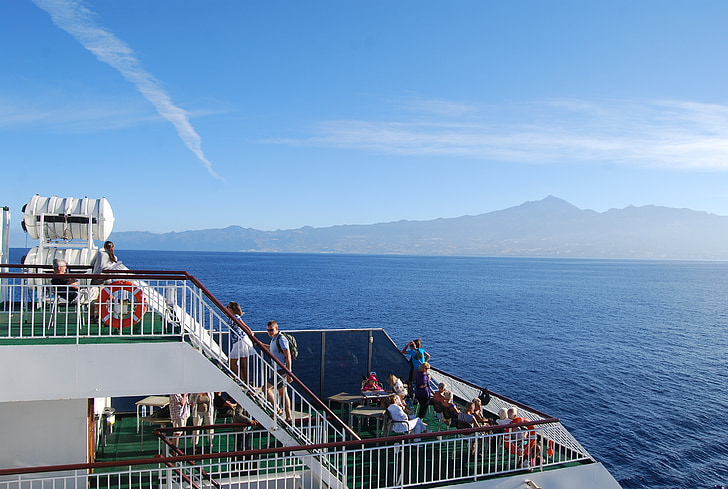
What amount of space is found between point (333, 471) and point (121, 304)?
13.5 ft

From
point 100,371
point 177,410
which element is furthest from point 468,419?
point 100,371

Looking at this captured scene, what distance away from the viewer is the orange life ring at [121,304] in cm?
770

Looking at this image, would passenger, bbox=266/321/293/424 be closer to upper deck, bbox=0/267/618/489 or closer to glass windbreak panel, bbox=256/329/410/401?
upper deck, bbox=0/267/618/489

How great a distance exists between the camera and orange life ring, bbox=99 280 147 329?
25.3 ft

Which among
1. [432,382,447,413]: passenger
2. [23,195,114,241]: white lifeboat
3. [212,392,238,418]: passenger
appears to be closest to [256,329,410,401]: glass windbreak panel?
[212,392,238,418]: passenger

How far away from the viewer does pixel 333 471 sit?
8375mm

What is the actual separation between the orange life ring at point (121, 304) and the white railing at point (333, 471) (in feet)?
6.64

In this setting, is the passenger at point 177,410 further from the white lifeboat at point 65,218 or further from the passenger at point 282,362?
the white lifeboat at point 65,218

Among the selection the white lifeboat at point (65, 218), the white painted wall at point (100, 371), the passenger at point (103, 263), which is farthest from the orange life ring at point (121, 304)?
the white lifeboat at point (65, 218)

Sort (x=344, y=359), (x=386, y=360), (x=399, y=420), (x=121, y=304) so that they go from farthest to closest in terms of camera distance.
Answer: (x=386, y=360) → (x=344, y=359) → (x=399, y=420) → (x=121, y=304)

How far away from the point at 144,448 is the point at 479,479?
6.19 m

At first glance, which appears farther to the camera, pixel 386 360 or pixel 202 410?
pixel 386 360

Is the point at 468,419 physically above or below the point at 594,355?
above

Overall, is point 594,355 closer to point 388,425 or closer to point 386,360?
point 386,360
